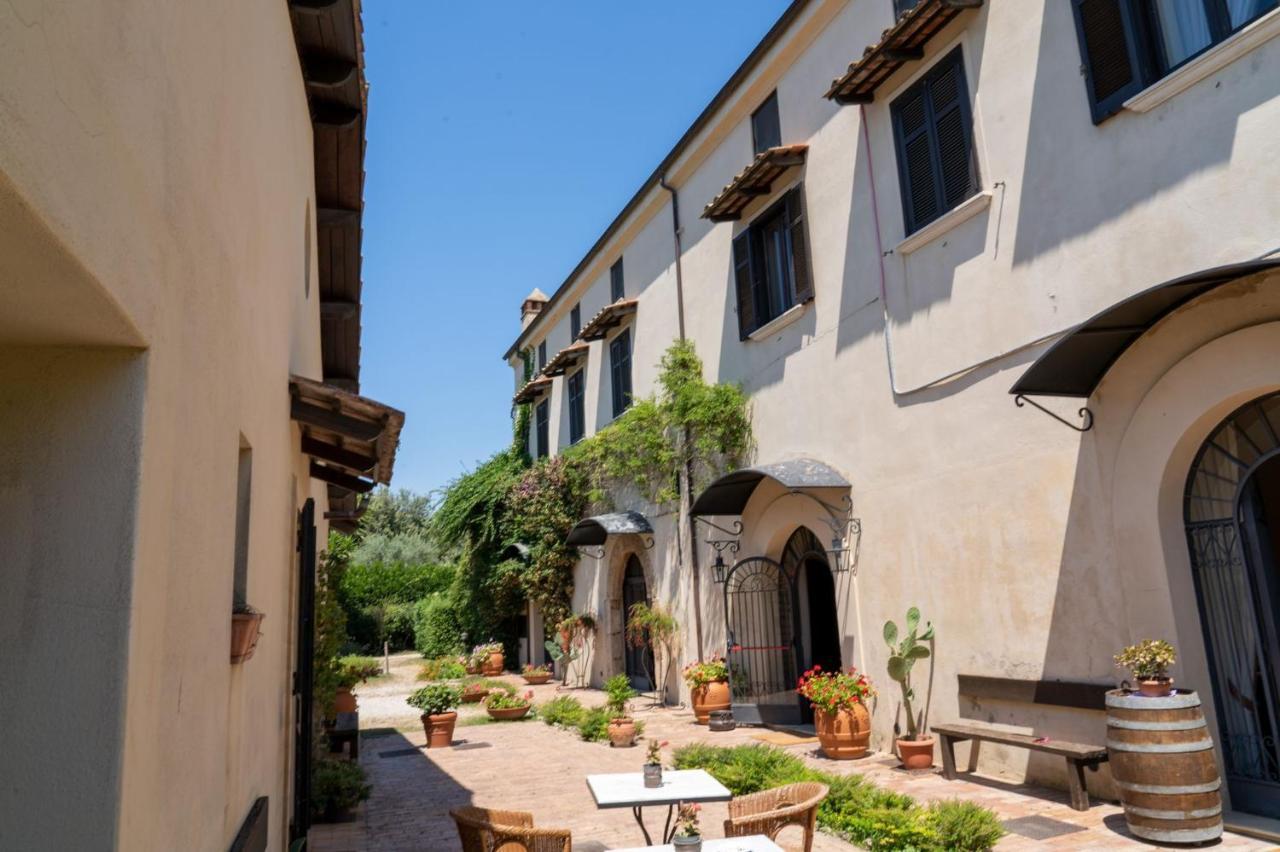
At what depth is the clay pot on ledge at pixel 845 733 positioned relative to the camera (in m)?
8.78

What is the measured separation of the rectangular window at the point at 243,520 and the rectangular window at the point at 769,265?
802 centimetres

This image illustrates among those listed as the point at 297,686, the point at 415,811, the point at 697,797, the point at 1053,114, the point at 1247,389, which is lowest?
the point at 415,811

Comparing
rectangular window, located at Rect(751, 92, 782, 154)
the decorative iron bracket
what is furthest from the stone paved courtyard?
rectangular window, located at Rect(751, 92, 782, 154)

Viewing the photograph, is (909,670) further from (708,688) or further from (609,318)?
(609,318)

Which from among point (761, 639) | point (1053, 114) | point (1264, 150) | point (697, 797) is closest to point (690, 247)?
point (761, 639)

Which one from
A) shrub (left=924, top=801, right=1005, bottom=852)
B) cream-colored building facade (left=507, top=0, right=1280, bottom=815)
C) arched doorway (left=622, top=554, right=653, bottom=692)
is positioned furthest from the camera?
arched doorway (left=622, top=554, right=653, bottom=692)

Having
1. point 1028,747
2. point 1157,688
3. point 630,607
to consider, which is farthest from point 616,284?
point 1157,688

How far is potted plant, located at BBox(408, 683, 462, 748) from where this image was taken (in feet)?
38.3

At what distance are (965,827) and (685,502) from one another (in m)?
8.12

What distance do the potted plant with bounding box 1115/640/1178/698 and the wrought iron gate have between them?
18.3ft

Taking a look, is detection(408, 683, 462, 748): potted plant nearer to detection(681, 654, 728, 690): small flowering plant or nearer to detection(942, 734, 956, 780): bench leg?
detection(681, 654, 728, 690): small flowering plant

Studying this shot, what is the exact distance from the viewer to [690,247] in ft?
45.3

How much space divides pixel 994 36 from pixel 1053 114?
1.11 meters

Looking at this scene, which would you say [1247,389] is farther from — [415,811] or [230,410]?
[415,811]
